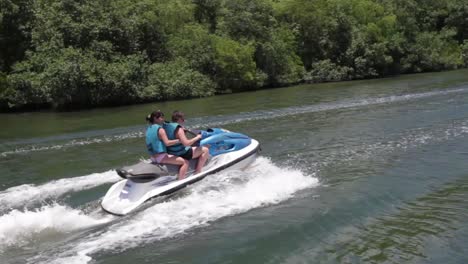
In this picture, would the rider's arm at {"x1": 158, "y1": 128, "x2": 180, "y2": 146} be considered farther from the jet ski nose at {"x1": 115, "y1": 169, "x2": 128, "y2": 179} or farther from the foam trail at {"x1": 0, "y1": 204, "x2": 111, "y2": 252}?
the foam trail at {"x1": 0, "y1": 204, "x2": 111, "y2": 252}

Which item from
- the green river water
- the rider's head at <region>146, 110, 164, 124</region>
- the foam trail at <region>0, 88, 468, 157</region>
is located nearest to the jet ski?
the green river water

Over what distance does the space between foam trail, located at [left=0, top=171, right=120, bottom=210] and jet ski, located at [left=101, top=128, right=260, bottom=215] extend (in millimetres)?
1879

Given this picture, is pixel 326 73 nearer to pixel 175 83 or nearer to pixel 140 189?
pixel 175 83

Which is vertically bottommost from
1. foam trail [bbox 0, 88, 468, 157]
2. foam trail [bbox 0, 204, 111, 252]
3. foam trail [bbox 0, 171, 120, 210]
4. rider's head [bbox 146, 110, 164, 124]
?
foam trail [bbox 0, 88, 468, 157]

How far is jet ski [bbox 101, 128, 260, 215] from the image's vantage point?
30.3 ft

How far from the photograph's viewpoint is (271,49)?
Answer: 48.7 meters

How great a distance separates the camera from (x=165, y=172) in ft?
32.6

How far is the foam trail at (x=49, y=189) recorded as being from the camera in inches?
428

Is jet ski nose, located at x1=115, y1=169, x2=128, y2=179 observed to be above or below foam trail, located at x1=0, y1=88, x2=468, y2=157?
above

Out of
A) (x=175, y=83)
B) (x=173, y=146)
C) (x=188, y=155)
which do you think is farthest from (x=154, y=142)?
(x=175, y=83)

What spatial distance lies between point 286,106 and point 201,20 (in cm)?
2840

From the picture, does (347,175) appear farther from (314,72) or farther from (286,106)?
(314,72)

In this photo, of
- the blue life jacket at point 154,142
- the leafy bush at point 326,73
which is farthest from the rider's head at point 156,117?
the leafy bush at point 326,73

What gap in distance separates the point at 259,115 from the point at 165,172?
14574 millimetres
